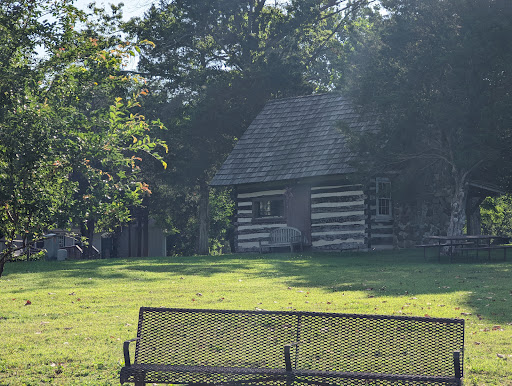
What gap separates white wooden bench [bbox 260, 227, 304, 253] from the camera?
96.0ft

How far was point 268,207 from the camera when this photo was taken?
106 ft

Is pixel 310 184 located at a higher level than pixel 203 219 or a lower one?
higher

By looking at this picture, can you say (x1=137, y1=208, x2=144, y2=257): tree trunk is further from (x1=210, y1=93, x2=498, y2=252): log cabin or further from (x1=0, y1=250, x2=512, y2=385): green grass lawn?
(x1=0, y1=250, x2=512, y2=385): green grass lawn

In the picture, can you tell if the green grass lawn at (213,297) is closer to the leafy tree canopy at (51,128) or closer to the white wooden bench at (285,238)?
the leafy tree canopy at (51,128)

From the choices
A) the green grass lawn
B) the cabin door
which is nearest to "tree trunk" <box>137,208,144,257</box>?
the cabin door

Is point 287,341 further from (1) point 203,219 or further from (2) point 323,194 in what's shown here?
(1) point 203,219

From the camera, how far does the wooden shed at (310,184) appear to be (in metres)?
28.4

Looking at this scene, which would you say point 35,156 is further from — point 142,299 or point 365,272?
point 365,272

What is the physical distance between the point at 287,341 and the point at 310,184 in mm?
22096

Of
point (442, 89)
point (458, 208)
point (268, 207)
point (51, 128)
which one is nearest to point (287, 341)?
point (51, 128)

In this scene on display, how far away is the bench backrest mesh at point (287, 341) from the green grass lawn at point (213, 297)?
2.72 ft

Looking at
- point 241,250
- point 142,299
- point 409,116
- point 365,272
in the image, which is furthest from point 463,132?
point 142,299

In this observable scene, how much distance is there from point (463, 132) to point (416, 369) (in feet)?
58.4

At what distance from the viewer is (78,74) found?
9.27 meters
